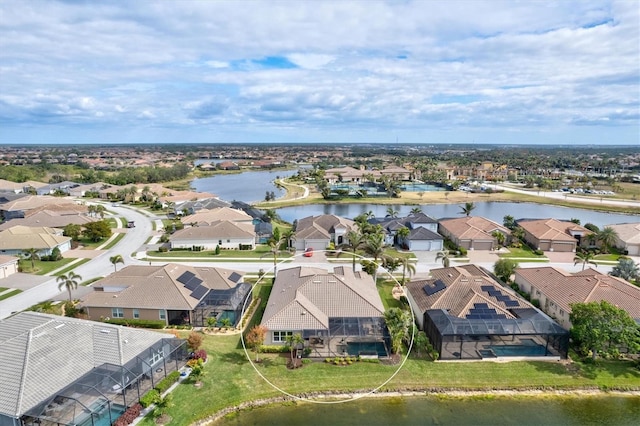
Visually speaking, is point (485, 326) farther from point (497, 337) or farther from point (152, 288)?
point (152, 288)

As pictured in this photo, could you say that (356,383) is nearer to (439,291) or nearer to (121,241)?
(439,291)

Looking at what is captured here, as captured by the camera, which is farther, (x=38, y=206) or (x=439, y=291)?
(x=38, y=206)

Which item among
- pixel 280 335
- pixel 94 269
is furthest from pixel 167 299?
pixel 94 269

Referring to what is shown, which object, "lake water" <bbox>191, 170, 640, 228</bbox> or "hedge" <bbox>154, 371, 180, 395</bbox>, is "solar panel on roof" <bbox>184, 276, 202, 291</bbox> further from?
"lake water" <bbox>191, 170, 640, 228</bbox>

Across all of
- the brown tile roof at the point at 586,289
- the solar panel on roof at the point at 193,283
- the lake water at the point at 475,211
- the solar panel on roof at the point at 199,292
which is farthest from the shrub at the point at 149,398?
the lake water at the point at 475,211

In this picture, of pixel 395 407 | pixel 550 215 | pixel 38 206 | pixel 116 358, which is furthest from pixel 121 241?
pixel 550 215

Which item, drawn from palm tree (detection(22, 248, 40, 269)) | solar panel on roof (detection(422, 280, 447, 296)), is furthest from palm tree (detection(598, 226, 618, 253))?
palm tree (detection(22, 248, 40, 269))
